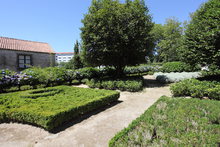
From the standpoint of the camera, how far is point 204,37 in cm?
583

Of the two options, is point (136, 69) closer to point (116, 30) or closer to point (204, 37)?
point (116, 30)

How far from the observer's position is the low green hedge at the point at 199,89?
5109 mm

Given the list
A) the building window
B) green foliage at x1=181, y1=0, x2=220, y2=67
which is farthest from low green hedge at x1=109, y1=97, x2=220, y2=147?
the building window

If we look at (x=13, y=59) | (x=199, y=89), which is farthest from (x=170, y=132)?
(x=13, y=59)

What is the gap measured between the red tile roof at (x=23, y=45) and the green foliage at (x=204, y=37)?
1754cm

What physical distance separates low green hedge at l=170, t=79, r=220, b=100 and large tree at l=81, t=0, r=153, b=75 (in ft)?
13.5

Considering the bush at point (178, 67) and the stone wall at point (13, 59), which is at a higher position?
the stone wall at point (13, 59)

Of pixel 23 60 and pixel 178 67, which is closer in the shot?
pixel 178 67

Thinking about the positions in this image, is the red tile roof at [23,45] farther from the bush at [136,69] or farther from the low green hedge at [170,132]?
the low green hedge at [170,132]

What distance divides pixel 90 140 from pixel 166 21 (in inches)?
1469

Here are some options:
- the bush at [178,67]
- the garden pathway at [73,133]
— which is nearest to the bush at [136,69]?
the bush at [178,67]

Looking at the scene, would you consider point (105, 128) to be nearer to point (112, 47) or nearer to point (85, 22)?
point (112, 47)

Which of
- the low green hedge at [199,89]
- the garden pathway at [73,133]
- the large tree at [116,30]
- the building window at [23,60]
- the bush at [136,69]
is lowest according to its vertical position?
the garden pathway at [73,133]

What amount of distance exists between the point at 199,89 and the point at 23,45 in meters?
19.4
